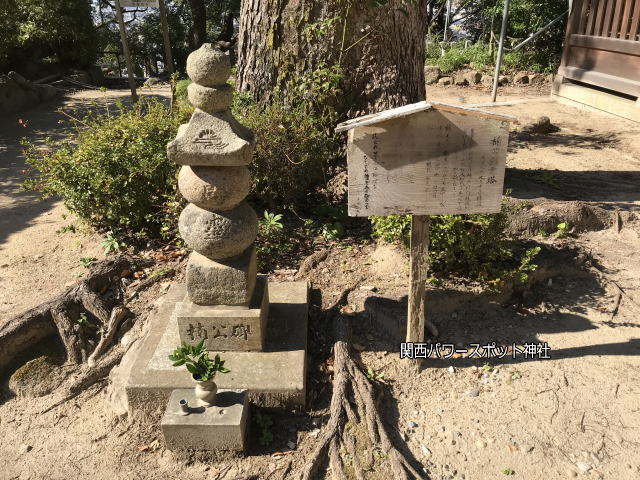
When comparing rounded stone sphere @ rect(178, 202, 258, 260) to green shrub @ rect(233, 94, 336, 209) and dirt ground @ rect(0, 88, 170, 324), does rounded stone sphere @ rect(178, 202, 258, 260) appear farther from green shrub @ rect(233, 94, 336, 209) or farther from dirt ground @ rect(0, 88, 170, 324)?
dirt ground @ rect(0, 88, 170, 324)

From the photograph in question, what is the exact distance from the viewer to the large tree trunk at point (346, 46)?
5738mm

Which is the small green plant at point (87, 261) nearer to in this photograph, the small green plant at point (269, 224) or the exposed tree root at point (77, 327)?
the exposed tree root at point (77, 327)

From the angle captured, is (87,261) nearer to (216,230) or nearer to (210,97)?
(216,230)

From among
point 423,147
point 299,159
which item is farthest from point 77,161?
point 423,147

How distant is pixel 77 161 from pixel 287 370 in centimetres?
334

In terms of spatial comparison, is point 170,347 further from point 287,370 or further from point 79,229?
point 79,229

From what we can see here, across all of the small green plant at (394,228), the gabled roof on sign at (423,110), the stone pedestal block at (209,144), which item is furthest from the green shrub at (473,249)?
the stone pedestal block at (209,144)

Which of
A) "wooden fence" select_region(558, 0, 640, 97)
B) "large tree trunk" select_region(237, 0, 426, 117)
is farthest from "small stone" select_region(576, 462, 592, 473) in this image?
"wooden fence" select_region(558, 0, 640, 97)

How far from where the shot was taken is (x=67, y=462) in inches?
132

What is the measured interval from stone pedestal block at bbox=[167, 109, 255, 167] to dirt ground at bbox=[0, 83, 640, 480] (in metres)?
1.77

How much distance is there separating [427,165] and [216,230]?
4.72ft

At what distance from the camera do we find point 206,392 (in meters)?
3.18

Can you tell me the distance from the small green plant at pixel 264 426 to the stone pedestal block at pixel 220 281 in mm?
773

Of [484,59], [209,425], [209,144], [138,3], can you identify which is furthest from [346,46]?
[484,59]
